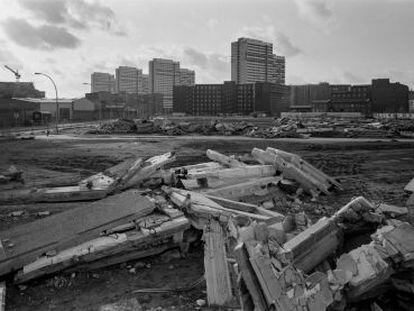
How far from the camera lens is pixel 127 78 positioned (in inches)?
7269

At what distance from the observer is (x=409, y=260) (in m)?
4.40

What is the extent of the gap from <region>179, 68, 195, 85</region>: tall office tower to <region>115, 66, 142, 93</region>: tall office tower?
54.8 ft

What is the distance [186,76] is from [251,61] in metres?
37.1

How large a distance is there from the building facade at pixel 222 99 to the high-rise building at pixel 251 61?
1535 inches

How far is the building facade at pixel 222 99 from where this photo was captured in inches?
4668

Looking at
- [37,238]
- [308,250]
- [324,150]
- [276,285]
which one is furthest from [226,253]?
[324,150]

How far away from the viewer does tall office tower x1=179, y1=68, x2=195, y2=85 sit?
182875mm

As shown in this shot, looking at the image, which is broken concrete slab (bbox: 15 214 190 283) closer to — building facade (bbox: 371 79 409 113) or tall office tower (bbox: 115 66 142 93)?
building facade (bbox: 371 79 409 113)

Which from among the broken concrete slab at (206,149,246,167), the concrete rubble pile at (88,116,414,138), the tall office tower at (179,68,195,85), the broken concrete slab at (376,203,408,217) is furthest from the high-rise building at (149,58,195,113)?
the broken concrete slab at (376,203,408,217)

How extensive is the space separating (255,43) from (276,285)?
163 m

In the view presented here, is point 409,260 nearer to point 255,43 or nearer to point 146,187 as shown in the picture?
point 146,187

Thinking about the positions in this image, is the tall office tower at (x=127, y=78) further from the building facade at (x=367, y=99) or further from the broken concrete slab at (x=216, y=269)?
the broken concrete slab at (x=216, y=269)

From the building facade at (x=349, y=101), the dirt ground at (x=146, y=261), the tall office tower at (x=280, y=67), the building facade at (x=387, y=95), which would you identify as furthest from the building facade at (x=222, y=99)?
→ the dirt ground at (x=146, y=261)

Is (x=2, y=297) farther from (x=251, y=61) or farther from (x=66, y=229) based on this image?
(x=251, y=61)
